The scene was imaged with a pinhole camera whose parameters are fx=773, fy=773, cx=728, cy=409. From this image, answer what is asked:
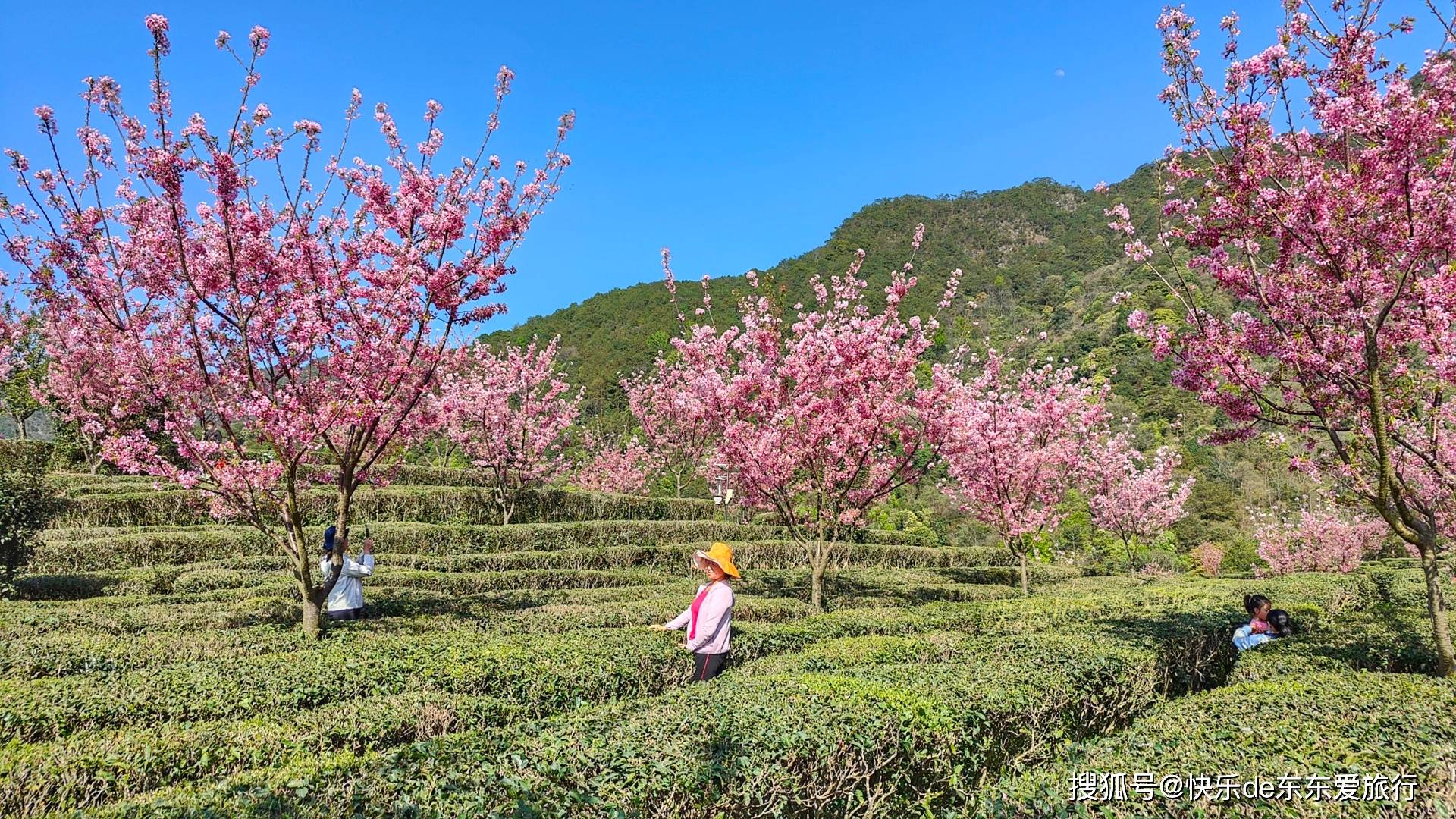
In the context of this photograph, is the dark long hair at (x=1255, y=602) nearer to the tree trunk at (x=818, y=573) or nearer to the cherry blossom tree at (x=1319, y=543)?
the tree trunk at (x=818, y=573)

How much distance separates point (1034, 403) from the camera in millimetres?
18859

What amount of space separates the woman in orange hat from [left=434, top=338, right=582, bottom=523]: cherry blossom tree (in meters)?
14.9

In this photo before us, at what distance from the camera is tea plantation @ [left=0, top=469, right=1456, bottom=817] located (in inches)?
142

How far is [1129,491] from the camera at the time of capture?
82.7 feet

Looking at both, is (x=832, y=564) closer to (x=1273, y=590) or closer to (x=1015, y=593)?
(x=1015, y=593)

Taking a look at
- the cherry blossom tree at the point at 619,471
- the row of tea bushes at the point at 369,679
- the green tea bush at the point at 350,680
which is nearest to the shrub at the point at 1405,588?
the row of tea bushes at the point at 369,679

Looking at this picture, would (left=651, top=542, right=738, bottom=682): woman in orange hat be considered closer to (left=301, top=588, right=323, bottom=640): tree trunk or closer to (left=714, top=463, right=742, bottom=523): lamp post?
(left=301, top=588, right=323, bottom=640): tree trunk

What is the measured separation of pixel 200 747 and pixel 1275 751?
5763mm

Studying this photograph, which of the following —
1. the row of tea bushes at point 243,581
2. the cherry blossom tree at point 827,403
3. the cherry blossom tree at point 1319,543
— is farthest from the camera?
the cherry blossom tree at point 1319,543

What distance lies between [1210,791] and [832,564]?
1830 centimetres

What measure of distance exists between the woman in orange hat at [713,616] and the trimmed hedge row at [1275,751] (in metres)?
2.30

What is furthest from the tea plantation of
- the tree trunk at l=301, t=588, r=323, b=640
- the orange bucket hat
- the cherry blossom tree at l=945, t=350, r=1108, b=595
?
the cherry blossom tree at l=945, t=350, r=1108, b=595

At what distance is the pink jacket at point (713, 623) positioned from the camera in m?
6.23

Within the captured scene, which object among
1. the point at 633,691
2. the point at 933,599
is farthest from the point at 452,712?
the point at 933,599
